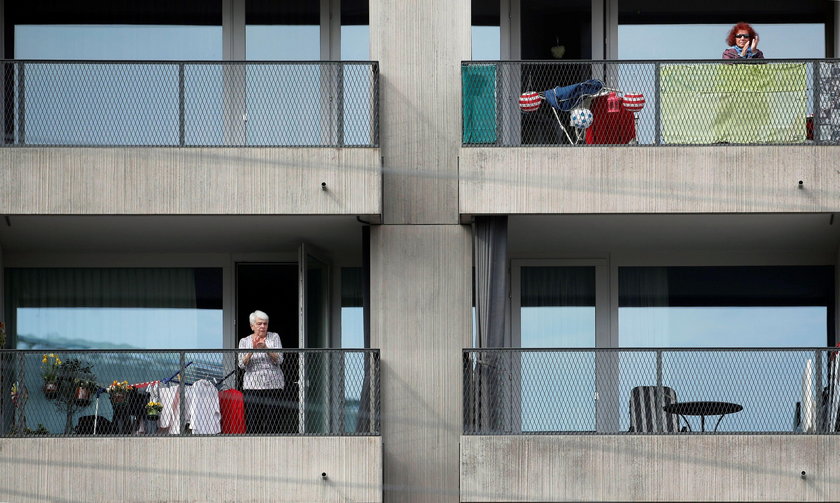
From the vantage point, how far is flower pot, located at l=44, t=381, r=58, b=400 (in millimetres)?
16203

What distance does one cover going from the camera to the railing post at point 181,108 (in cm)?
1661

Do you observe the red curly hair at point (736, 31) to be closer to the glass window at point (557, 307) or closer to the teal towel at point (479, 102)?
the teal towel at point (479, 102)

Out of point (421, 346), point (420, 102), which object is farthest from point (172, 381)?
point (420, 102)

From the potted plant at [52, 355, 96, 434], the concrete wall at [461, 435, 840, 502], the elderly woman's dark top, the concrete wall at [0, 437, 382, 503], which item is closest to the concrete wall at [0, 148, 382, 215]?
the potted plant at [52, 355, 96, 434]

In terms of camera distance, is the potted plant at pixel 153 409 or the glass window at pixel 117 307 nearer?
the potted plant at pixel 153 409

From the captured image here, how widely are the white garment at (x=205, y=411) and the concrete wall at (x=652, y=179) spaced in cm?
318

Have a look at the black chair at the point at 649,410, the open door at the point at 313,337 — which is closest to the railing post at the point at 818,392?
the black chair at the point at 649,410

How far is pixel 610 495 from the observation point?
15.9m

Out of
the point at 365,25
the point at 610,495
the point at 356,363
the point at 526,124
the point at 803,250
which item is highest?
the point at 365,25

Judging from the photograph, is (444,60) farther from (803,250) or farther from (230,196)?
(803,250)

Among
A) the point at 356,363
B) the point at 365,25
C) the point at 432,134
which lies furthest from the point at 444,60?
the point at 356,363

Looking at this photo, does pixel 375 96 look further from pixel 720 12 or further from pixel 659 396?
pixel 720 12

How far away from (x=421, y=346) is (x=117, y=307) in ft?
13.8

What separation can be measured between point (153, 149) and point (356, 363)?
9.68 feet
